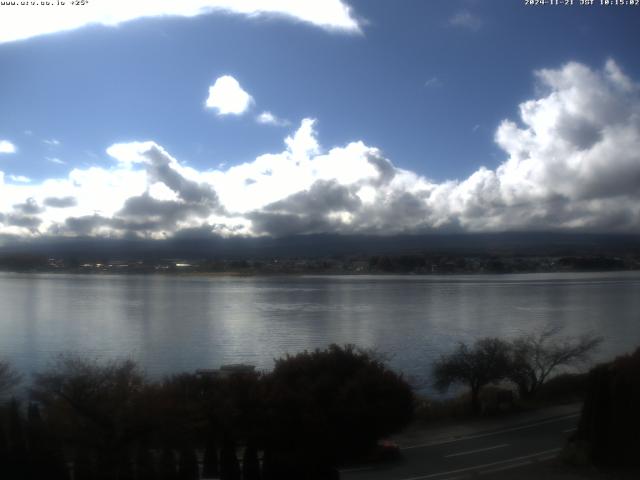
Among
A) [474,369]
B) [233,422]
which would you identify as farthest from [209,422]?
[474,369]

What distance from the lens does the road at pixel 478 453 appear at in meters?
7.86

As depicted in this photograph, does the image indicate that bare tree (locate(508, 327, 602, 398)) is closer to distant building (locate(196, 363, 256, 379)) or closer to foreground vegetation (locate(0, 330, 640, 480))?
foreground vegetation (locate(0, 330, 640, 480))

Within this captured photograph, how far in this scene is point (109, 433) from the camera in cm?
693

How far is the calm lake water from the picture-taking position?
20.4 m

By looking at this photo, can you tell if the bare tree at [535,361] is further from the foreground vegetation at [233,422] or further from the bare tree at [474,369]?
the foreground vegetation at [233,422]

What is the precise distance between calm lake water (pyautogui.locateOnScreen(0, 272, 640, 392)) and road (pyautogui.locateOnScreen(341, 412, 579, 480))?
5706 millimetres

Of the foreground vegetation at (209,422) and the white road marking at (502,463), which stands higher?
the foreground vegetation at (209,422)

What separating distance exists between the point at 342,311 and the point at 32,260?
79.2 ft

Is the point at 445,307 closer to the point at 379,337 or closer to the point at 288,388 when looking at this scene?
the point at 379,337

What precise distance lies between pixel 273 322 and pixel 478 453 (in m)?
19.8

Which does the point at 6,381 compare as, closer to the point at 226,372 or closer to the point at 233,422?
the point at 226,372

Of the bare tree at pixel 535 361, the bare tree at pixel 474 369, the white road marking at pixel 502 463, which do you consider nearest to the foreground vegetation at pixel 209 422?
the white road marking at pixel 502 463

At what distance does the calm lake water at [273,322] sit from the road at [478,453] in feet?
18.7

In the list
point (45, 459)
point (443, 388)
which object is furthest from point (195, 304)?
point (45, 459)
